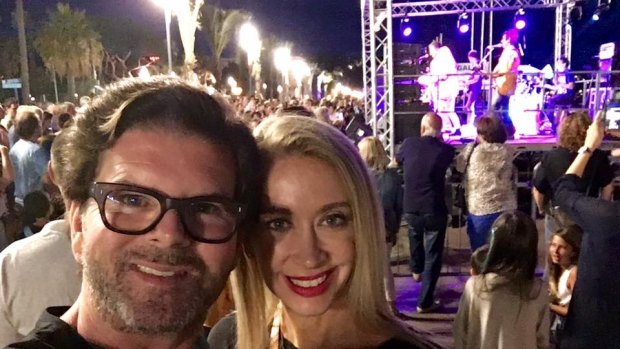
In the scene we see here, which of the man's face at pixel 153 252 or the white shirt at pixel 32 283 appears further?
the white shirt at pixel 32 283

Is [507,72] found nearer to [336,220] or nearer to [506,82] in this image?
[506,82]

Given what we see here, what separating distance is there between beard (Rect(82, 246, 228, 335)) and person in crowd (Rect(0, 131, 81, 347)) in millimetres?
1115

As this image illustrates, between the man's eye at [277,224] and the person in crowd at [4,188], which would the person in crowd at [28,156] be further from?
the man's eye at [277,224]

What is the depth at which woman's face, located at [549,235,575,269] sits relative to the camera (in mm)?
3611

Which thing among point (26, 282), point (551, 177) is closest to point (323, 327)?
point (26, 282)

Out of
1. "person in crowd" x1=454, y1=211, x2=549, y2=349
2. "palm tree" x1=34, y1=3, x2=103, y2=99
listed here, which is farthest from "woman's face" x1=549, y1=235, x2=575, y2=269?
"palm tree" x1=34, y1=3, x2=103, y2=99

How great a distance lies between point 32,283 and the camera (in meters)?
2.28

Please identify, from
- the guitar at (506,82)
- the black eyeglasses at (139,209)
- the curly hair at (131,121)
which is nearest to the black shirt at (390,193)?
the curly hair at (131,121)

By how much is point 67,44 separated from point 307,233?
146 feet

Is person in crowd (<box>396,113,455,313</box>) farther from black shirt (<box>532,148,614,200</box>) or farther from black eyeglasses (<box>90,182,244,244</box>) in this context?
black eyeglasses (<box>90,182,244,244</box>)

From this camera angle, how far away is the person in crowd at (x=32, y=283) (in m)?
2.24

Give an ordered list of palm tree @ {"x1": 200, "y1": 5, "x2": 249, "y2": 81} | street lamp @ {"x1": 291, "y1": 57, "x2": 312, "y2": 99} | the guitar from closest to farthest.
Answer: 1. the guitar
2. palm tree @ {"x1": 200, "y1": 5, "x2": 249, "y2": 81}
3. street lamp @ {"x1": 291, "y1": 57, "x2": 312, "y2": 99}

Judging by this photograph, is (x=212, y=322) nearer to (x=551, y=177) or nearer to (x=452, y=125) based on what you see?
(x=551, y=177)

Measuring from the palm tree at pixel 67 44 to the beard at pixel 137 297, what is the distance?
4217cm
